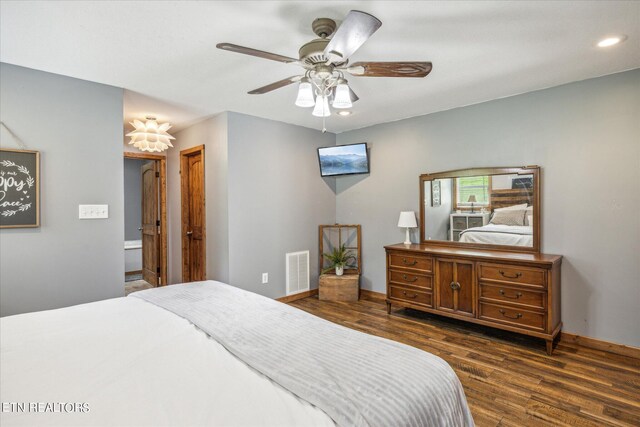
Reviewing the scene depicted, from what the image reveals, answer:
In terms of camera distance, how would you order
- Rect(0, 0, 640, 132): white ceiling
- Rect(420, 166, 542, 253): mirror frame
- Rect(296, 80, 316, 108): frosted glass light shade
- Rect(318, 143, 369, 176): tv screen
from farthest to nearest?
Rect(318, 143, 369, 176): tv screen, Rect(420, 166, 542, 253): mirror frame, Rect(296, 80, 316, 108): frosted glass light shade, Rect(0, 0, 640, 132): white ceiling

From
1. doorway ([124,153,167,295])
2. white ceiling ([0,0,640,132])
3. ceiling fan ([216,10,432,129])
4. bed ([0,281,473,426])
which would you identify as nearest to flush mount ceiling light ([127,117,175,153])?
white ceiling ([0,0,640,132])

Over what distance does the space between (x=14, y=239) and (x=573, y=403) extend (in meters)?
4.12

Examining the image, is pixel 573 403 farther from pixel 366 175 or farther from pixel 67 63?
pixel 67 63

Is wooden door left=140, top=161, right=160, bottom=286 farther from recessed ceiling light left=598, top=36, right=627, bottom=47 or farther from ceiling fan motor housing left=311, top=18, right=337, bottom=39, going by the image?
recessed ceiling light left=598, top=36, right=627, bottom=47

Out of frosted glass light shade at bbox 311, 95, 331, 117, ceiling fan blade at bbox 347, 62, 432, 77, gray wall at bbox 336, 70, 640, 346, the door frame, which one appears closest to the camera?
ceiling fan blade at bbox 347, 62, 432, 77

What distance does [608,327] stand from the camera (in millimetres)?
2865

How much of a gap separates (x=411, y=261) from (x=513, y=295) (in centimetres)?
104

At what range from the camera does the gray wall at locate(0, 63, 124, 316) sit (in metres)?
2.52

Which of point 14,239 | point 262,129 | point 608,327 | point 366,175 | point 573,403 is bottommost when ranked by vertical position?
point 573,403

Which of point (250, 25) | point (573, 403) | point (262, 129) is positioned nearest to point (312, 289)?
point (262, 129)

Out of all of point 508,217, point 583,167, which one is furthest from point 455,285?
point 583,167

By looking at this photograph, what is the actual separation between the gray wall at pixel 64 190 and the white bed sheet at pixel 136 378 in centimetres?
111

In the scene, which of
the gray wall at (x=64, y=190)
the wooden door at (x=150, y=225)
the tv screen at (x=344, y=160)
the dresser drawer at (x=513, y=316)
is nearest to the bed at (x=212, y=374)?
the gray wall at (x=64, y=190)

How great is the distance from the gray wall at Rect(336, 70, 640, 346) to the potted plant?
→ 5.94 ft
